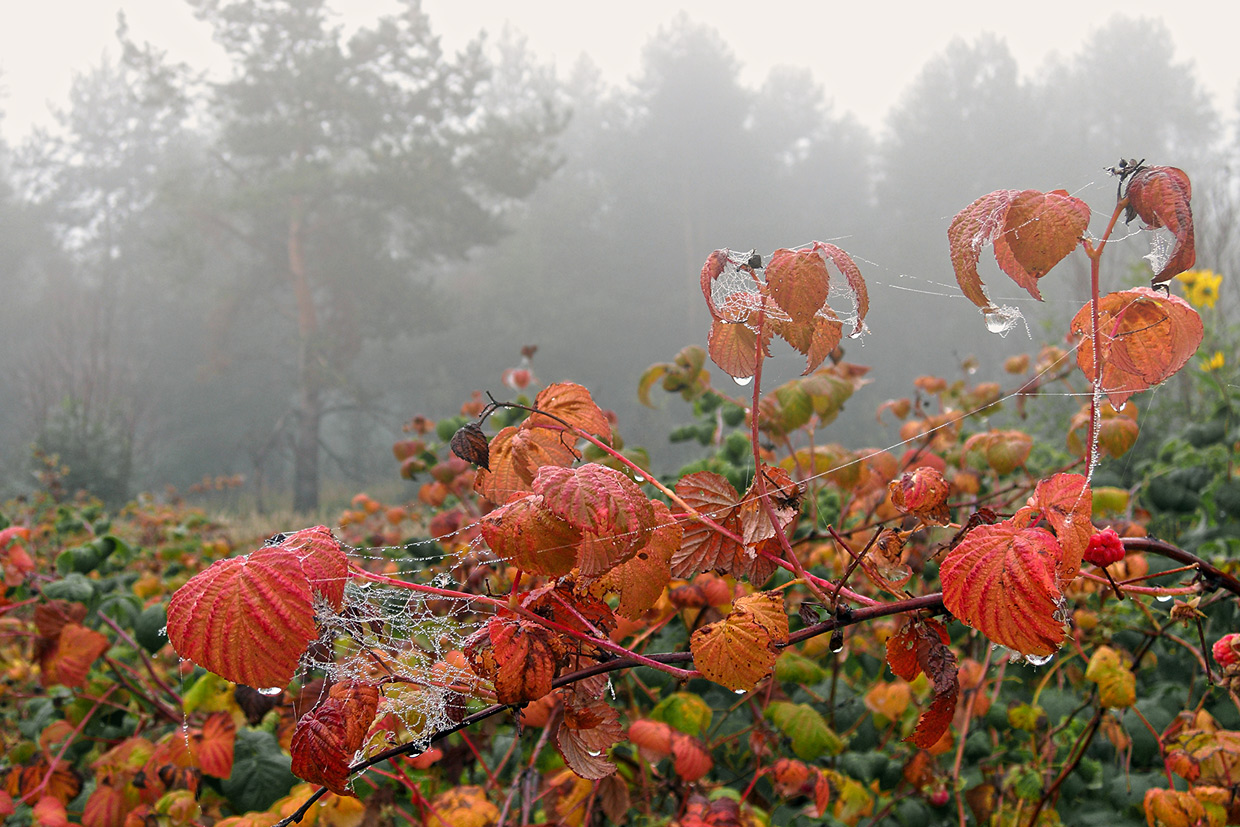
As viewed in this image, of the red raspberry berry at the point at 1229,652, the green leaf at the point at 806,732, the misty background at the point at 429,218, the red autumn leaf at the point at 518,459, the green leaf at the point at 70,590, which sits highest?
the misty background at the point at 429,218

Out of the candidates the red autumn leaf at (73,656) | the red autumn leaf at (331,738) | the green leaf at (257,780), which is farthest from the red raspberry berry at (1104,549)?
the red autumn leaf at (73,656)

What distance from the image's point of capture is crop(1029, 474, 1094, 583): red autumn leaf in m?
0.40

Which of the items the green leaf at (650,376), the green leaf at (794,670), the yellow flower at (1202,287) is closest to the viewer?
the green leaf at (794,670)

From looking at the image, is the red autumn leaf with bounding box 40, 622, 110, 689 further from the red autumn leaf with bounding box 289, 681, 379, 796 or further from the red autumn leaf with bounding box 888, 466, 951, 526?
the red autumn leaf with bounding box 888, 466, 951, 526

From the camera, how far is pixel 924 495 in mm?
509

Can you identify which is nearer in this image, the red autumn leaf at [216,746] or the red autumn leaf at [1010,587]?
the red autumn leaf at [1010,587]

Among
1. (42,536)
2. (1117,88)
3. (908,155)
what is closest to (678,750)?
(42,536)

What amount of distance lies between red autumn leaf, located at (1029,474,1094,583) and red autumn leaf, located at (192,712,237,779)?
881 millimetres

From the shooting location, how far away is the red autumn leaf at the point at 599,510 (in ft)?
1.23

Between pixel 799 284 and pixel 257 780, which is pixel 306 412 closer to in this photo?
pixel 257 780

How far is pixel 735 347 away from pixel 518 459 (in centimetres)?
17

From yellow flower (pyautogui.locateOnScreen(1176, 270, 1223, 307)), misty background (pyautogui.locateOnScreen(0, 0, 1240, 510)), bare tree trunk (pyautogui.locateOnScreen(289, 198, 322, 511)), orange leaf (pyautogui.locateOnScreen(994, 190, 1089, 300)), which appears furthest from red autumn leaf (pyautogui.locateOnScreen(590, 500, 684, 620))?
bare tree trunk (pyautogui.locateOnScreen(289, 198, 322, 511))

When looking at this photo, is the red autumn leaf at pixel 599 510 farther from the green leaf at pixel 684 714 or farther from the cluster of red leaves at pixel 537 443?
the green leaf at pixel 684 714

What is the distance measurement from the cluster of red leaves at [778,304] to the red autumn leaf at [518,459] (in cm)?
15
